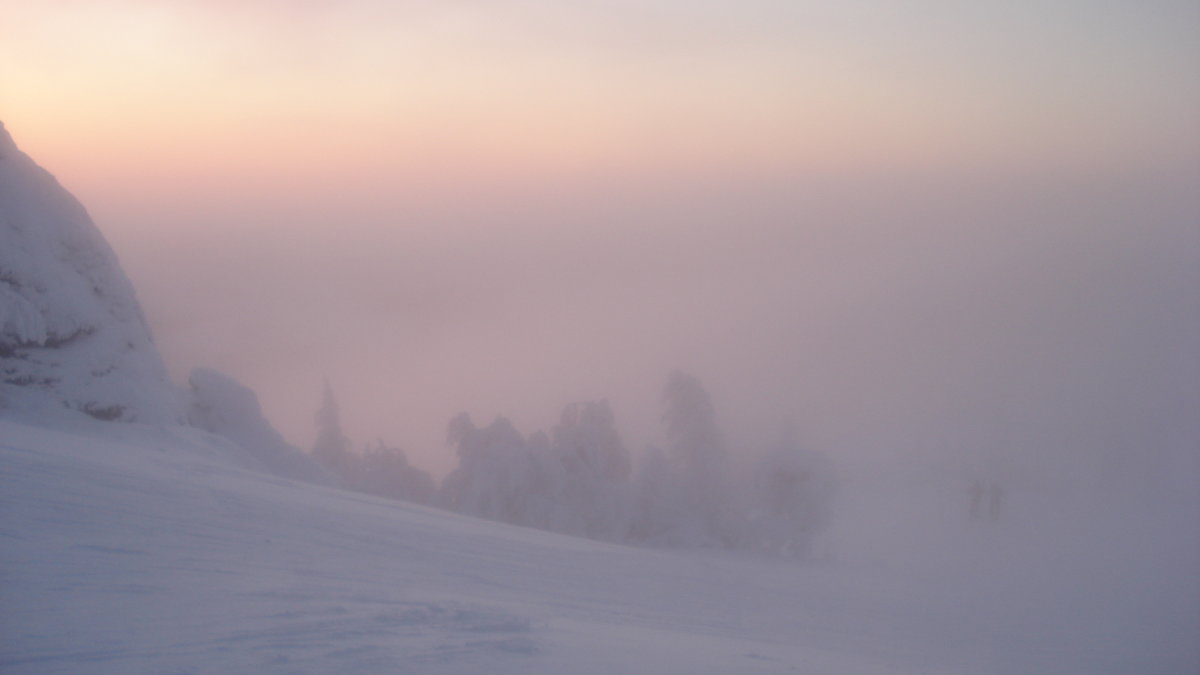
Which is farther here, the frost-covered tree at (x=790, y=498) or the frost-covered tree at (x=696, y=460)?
the frost-covered tree at (x=696, y=460)

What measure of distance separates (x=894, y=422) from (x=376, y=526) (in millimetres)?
53119

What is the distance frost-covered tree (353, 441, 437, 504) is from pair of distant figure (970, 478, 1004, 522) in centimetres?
2405

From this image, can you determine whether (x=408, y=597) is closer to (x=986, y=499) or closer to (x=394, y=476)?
(x=394, y=476)

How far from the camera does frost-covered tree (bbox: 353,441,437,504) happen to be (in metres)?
32.7

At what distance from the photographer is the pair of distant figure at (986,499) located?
3509 cm

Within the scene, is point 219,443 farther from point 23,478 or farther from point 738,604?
point 738,604

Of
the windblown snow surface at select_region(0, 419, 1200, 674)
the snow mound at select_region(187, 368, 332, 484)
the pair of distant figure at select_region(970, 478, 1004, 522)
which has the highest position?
the pair of distant figure at select_region(970, 478, 1004, 522)

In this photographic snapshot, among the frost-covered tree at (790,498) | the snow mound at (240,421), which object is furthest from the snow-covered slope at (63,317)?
the frost-covered tree at (790,498)

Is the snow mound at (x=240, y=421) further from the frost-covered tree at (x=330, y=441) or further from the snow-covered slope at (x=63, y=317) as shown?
the frost-covered tree at (x=330, y=441)

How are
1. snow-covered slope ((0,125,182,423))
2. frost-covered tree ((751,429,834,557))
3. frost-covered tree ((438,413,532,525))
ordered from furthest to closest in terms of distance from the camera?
frost-covered tree ((438,413,532,525))
frost-covered tree ((751,429,834,557))
snow-covered slope ((0,125,182,423))

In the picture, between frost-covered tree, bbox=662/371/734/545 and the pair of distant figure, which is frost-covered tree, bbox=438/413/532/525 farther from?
the pair of distant figure

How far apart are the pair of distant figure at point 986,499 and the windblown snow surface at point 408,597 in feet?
36.5

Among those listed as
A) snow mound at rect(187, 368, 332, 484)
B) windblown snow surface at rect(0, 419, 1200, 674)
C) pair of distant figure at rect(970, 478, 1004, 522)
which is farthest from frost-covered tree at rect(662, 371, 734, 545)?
pair of distant figure at rect(970, 478, 1004, 522)

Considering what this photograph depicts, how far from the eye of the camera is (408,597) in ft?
30.5
